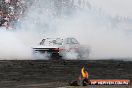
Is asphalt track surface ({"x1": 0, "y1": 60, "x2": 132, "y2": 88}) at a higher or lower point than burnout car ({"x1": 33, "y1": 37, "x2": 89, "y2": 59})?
higher

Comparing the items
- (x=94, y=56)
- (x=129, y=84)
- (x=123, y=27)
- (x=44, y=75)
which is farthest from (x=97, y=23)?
Result: (x=129, y=84)

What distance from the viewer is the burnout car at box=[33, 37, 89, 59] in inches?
1508

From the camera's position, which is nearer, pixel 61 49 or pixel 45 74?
pixel 45 74

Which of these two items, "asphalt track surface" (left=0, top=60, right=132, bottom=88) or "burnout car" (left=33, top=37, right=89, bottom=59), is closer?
"asphalt track surface" (left=0, top=60, right=132, bottom=88)

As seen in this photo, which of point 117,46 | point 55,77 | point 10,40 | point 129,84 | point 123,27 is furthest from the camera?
point 123,27

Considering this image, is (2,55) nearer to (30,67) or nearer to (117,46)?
(30,67)

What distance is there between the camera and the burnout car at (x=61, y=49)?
126 ft

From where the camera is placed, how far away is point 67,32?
170 feet

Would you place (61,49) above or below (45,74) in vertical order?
below

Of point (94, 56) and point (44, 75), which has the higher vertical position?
point (44, 75)

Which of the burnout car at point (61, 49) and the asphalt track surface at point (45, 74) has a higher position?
the asphalt track surface at point (45, 74)

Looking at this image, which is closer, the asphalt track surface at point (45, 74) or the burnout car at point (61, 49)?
the asphalt track surface at point (45, 74)

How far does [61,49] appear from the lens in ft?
127

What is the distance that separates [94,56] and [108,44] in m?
7.24
